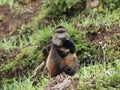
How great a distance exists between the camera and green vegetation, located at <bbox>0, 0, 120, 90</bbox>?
7357 mm

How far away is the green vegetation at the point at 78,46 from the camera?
7.36m

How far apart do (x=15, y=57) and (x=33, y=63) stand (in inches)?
23.7

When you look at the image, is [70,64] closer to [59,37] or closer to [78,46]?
[59,37]

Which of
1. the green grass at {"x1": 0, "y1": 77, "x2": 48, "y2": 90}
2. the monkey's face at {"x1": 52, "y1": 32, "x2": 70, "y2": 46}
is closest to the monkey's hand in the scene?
the monkey's face at {"x1": 52, "y1": 32, "x2": 70, "y2": 46}

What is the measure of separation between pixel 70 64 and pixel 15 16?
6.78 m

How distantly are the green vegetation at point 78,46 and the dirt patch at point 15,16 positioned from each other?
46cm

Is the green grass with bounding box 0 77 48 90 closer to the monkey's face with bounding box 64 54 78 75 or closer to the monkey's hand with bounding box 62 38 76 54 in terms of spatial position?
the monkey's face with bounding box 64 54 78 75

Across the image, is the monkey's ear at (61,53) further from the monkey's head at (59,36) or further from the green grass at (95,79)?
the green grass at (95,79)

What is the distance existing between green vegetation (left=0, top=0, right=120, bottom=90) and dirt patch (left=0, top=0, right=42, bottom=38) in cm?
46

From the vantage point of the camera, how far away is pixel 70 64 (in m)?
6.43

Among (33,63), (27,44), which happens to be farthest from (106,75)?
(27,44)

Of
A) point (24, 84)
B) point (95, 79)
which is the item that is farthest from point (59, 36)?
point (24, 84)

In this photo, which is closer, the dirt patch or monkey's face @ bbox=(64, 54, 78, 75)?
monkey's face @ bbox=(64, 54, 78, 75)

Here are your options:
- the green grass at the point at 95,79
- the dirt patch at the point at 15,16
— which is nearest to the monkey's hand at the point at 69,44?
the green grass at the point at 95,79
